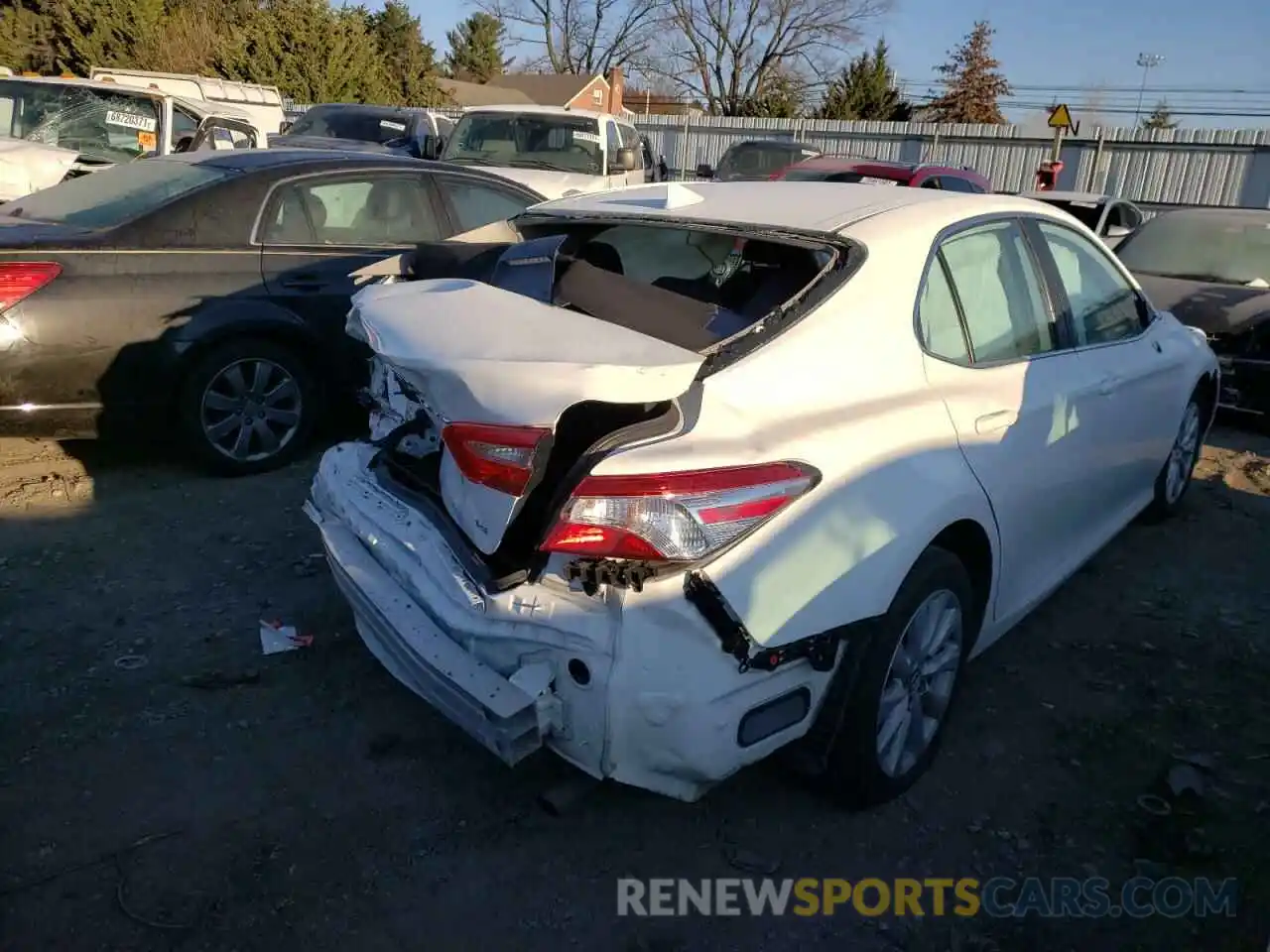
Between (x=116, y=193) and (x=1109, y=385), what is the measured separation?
5006 millimetres

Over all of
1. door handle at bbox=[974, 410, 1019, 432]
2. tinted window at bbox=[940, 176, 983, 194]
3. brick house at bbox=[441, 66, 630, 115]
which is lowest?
door handle at bbox=[974, 410, 1019, 432]

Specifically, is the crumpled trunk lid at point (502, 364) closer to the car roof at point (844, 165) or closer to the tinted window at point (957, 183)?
the car roof at point (844, 165)

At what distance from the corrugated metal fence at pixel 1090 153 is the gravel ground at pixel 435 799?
694 inches

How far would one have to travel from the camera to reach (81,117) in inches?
382

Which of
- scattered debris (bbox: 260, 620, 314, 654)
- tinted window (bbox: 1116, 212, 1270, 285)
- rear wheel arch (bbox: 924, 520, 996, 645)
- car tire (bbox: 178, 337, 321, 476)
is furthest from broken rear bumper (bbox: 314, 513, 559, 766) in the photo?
tinted window (bbox: 1116, 212, 1270, 285)

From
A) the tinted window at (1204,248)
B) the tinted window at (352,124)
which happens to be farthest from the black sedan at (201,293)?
the tinted window at (352,124)

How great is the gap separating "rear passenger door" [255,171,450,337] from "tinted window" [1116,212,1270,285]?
5.40 metres

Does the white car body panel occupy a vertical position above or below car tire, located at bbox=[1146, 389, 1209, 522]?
above

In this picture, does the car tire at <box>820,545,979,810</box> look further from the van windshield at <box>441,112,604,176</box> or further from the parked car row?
the van windshield at <box>441,112,604,176</box>

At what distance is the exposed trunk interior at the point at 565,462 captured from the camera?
2.28 meters

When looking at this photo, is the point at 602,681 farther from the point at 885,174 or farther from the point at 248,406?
the point at 885,174

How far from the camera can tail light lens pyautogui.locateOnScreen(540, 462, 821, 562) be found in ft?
7.18

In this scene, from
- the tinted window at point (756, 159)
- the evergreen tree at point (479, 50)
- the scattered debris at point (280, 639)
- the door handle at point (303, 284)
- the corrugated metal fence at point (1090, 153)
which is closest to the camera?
the scattered debris at point (280, 639)

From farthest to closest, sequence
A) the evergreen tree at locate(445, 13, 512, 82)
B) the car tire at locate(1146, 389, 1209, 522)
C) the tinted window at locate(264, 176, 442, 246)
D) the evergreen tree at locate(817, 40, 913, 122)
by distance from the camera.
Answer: the evergreen tree at locate(445, 13, 512, 82)
the evergreen tree at locate(817, 40, 913, 122)
the tinted window at locate(264, 176, 442, 246)
the car tire at locate(1146, 389, 1209, 522)
